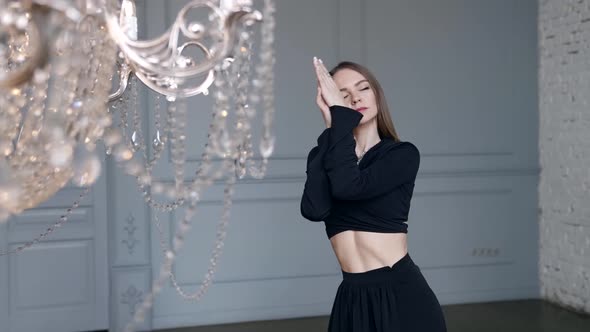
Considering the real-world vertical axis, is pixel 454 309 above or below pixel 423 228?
below

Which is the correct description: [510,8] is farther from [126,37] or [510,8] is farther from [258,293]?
[126,37]

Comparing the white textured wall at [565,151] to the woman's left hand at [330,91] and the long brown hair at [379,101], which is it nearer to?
the long brown hair at [379,101]

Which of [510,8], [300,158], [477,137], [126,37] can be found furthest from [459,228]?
[126,37]

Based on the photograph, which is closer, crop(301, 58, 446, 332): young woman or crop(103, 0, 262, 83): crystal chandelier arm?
crop(103, 0, 262, 83): crystal chandelier arm

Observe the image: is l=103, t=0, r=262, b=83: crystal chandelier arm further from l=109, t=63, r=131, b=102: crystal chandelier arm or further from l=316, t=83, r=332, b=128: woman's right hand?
l=316, t=83, r=332, b=128: woman's right hand

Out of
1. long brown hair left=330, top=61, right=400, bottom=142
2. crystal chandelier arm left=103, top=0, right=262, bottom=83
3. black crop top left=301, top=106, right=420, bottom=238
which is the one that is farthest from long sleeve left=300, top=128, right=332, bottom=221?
crystal chandelier arm left=103, top=0, right=262, bottom=83

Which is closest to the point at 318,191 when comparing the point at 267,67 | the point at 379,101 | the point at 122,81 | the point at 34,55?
the point at 379,101

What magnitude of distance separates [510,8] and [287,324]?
257 centimetres

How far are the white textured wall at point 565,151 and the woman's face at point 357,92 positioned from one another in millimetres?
3066

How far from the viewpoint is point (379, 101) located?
2.19 metres

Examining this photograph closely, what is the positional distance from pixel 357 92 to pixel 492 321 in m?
2.93

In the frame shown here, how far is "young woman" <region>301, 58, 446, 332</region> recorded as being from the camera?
2.01 metres

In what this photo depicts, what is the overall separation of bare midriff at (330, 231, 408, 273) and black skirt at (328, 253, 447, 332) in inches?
0.7

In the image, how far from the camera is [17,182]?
1053mm
